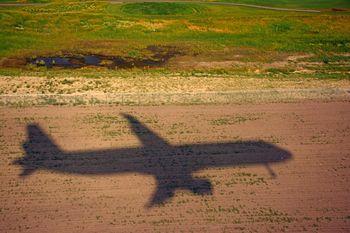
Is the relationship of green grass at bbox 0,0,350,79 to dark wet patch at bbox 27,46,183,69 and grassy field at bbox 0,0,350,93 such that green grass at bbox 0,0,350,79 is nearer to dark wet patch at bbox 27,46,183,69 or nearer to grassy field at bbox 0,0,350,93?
grassy field at bbox 0,0,350,93

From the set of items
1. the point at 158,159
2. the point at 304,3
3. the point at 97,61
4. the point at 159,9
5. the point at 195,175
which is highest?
the point at 304,3

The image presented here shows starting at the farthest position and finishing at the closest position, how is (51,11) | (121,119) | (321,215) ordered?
(51,11) → (121,119) → (321,215)

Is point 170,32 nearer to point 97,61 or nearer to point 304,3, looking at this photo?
point 97,61

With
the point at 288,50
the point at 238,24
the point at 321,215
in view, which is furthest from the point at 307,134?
the point at 238,24

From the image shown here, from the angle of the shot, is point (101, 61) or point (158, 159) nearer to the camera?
point (158, 159)

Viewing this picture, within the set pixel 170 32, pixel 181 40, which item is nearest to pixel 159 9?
pixel 170 32

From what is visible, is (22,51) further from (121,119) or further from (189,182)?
(189,182)

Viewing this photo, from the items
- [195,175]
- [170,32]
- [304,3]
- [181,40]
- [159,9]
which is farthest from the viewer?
[304,3]

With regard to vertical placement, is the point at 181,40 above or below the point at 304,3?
below
